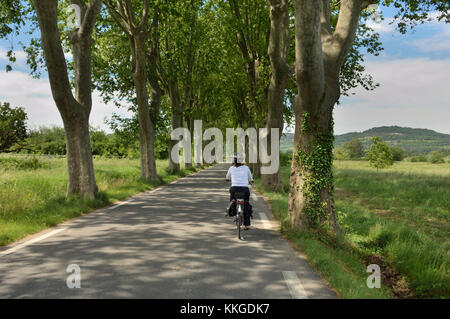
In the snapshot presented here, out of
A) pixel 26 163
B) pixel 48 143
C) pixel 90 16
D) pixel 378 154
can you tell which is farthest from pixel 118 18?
pixel 48 143

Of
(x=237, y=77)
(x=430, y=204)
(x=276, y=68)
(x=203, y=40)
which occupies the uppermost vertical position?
(x=203, y=40)

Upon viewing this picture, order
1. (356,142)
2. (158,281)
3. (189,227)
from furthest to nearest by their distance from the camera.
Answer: (356,142), (189,227), (158,281)

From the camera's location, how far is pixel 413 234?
29.2 ft

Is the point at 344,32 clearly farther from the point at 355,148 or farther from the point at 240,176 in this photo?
the point at 355,148

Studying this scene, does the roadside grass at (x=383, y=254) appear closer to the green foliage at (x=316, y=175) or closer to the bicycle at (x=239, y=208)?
the green foliage at (x=316, y=175)

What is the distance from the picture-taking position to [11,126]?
24.1 meters

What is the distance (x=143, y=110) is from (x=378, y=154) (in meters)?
36.0

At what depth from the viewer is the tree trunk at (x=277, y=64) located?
1349cm

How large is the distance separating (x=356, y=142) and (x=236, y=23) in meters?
160

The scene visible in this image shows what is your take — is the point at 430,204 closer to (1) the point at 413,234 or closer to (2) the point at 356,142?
(1) the point at 413,234

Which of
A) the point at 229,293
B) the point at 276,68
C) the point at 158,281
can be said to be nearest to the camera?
the point at 229,293

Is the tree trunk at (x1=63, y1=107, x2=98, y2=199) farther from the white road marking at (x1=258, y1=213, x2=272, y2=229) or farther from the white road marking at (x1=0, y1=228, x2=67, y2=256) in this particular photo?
the white road marking at (x1=258, y1=213, x2=272, y2=229)

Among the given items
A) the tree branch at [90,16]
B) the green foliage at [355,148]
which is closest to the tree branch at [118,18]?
the tree branch at [90,16]
